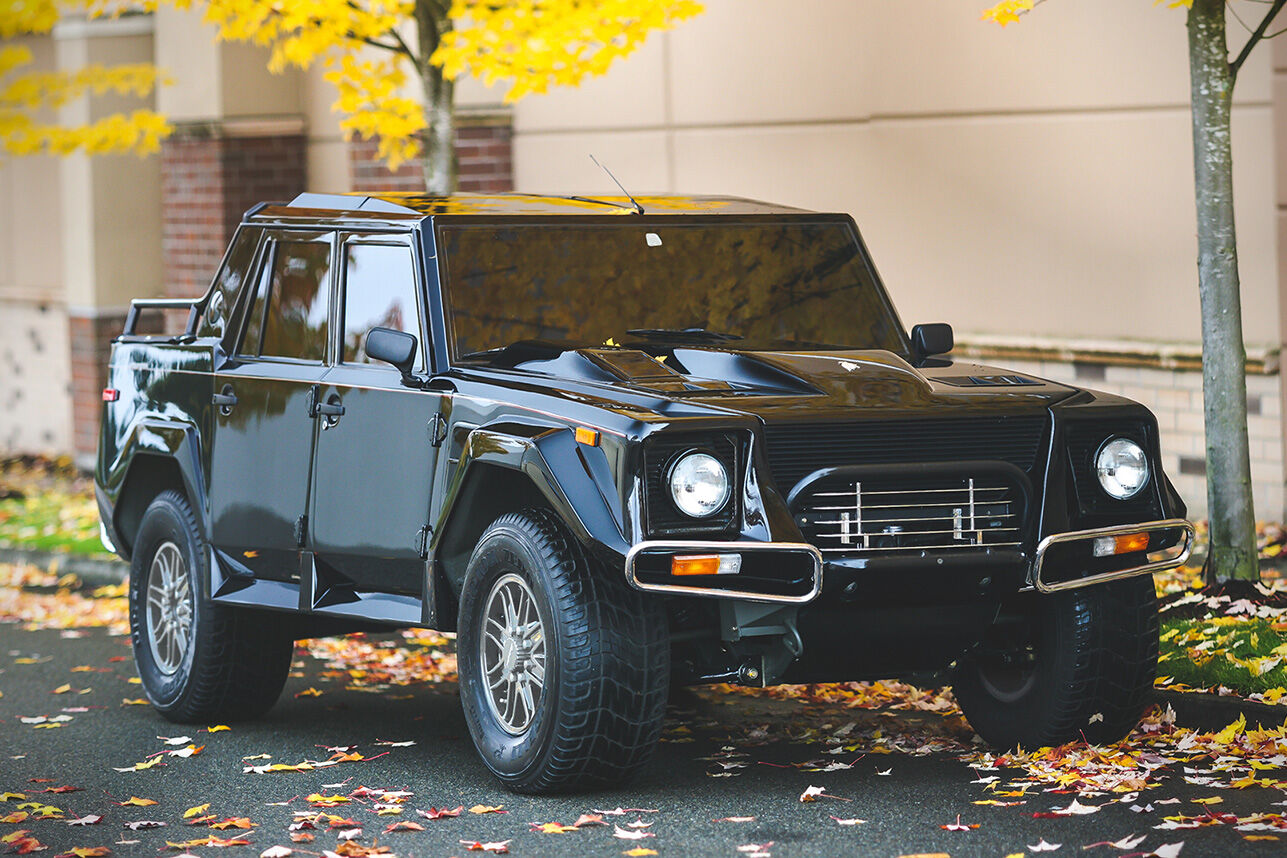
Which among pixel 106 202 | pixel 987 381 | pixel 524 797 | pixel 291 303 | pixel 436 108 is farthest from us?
pixel 106 202

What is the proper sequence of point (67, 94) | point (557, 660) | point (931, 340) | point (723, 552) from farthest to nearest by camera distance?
point (67, 94), point (931, 340), point (557, 660), point (723, 552)

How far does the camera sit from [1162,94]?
11.1 meters

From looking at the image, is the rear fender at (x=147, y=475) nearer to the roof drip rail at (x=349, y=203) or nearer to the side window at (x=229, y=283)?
the side window at (x=229, y=283)

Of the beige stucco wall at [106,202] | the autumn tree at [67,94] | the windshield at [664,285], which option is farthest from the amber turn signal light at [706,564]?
the beige stucco wall at [106,202]

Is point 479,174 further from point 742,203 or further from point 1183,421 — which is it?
point 742,203

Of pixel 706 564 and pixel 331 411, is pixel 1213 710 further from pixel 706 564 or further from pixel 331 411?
pixel 331 411

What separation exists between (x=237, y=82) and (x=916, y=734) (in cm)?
1186

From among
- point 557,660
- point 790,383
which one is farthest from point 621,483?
point 790,383

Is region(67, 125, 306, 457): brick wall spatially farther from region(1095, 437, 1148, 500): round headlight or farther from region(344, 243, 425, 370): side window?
region(1095, 437, 1148, 500): round headlight

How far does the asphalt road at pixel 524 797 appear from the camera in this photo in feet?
18.1

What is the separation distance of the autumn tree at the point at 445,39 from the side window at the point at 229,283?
3374 mm

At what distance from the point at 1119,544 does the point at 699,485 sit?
55.6 inches

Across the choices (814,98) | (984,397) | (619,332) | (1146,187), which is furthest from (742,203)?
(814,98)

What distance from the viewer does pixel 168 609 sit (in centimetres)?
789
